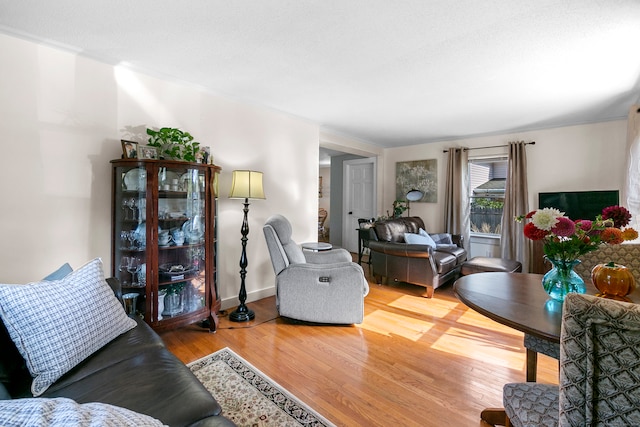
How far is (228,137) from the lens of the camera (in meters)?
3.21

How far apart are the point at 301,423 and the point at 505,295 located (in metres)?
1.25

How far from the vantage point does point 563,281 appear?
142 centimetres

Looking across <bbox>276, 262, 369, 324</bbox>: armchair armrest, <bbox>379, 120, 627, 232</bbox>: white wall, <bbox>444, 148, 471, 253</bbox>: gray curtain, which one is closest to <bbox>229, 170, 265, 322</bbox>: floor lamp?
<bbox>276, 262, 369, 324</bbox>: armchair armrest

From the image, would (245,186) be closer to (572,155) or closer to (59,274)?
(59,274)

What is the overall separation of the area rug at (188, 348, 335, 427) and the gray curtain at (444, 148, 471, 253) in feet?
13.7

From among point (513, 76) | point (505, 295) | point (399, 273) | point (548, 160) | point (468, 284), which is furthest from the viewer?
point (548, 160)

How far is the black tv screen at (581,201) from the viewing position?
377 cm

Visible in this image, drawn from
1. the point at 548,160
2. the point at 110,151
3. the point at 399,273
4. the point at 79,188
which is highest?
the point at 548,160

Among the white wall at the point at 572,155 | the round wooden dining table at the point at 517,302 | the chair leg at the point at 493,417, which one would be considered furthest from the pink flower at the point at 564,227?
the white wall at the point at 572,155

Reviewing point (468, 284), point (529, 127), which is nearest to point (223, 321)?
point (468, 284)

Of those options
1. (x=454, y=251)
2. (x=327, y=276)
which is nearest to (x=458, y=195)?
(x=454, y=251)

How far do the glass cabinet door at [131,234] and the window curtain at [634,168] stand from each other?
4.64 m

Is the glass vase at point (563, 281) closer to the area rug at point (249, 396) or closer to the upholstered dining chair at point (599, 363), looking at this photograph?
the upholstered dining chair at point (599, 363)

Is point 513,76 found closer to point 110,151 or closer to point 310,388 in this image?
point 310,388
